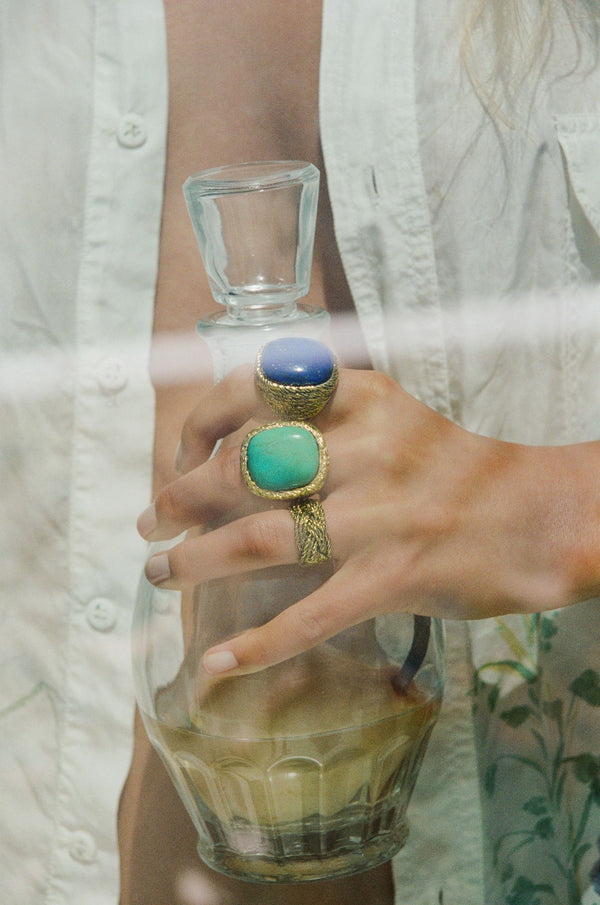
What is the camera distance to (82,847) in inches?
14.0

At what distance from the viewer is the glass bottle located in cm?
27

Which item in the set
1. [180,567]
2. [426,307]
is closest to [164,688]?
[180,567]

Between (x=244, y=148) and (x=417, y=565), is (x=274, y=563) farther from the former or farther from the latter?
(x=244, y=148)

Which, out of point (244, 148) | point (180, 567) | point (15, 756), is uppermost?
point (244, 148)

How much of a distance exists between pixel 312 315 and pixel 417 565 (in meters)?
0.10

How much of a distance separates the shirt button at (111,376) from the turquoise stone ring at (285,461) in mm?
111

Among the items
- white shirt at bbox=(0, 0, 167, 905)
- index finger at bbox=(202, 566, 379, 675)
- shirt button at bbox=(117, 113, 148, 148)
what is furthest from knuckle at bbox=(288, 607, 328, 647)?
shirt button at bbox=(117, 113, 148, 148)

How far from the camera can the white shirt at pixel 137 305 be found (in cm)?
35

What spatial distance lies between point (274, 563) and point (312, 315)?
0.31 ft

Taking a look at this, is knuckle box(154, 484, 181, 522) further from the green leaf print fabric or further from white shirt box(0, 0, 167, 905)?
the green leaf print fabric

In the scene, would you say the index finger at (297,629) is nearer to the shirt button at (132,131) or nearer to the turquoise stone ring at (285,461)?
the turquoise stone ring at (285,461)

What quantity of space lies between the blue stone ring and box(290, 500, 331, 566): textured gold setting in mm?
31

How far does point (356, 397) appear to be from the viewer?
0.28m

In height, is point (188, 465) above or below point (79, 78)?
below
